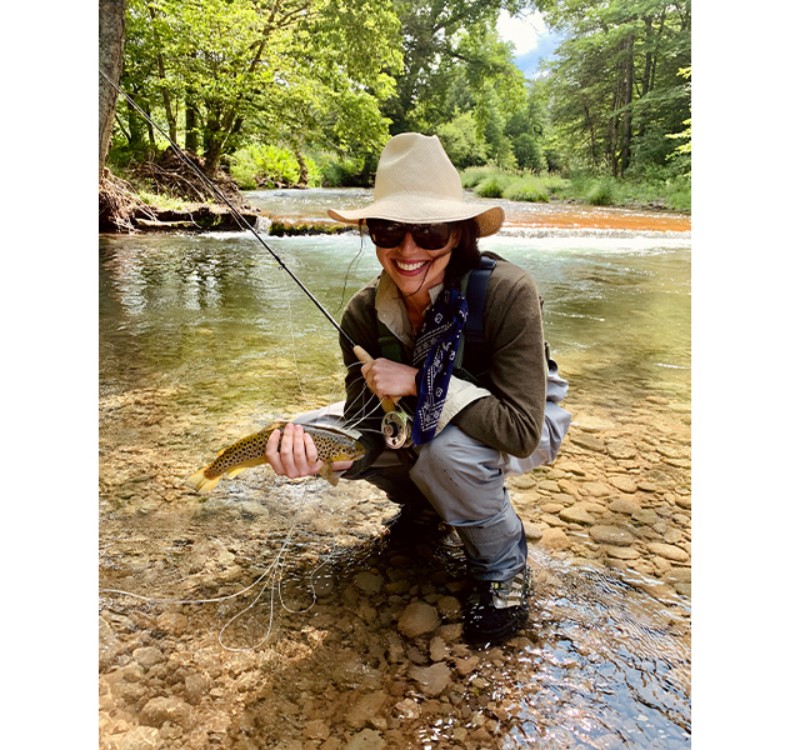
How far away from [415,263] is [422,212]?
0.42ft

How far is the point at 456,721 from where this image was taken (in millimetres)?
1341

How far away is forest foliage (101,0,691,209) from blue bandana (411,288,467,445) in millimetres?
8528

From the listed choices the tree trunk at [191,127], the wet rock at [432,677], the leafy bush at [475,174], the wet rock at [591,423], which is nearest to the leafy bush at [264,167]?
the tree trunk at [191,127]

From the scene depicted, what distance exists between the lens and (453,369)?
1.55 meters

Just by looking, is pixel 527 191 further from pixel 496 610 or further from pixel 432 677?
pixel 432 677

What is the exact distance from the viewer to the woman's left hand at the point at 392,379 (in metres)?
1.54

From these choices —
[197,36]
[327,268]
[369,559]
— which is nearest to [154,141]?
[197,36]

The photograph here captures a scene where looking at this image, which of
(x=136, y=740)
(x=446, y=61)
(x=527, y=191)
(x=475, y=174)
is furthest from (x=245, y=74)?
(x=136, y=740)

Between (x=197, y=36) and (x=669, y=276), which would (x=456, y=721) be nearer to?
(x=669, y=276)

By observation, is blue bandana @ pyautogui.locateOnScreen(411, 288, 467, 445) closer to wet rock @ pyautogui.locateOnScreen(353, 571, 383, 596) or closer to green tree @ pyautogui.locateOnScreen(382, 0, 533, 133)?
wet rock @ pyautogui.locateOnScreen(353, 571, 383, 596)

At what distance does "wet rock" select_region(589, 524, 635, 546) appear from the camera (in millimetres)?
2047

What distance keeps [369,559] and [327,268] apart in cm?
639

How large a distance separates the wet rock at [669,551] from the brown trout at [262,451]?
1.09 meters

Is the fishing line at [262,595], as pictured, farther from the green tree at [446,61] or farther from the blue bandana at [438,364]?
the green tree at [446,61]
